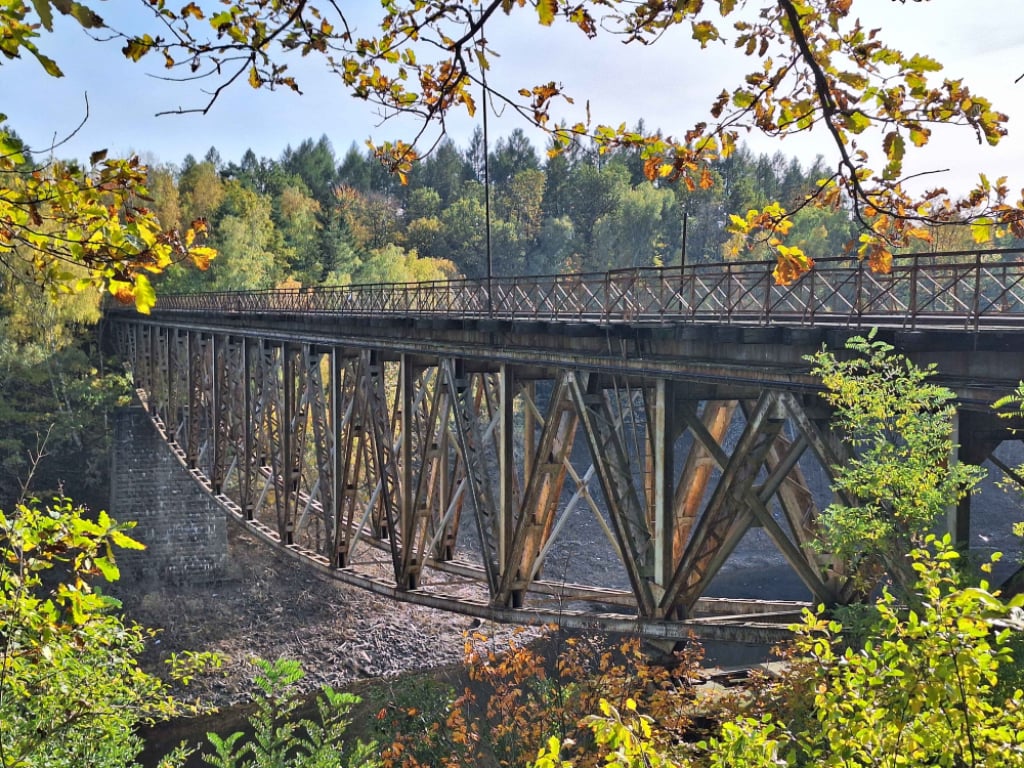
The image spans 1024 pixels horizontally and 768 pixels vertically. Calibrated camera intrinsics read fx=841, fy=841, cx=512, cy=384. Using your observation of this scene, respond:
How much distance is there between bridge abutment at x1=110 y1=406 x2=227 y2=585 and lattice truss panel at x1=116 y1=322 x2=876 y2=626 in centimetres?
1045

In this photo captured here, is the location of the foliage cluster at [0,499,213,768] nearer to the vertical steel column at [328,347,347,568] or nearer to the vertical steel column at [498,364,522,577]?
the vertical steel column at [498,364,522,577]

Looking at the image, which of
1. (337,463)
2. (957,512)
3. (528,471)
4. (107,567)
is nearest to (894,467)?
(957,512)

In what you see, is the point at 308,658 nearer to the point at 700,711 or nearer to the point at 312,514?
the point at 312,514

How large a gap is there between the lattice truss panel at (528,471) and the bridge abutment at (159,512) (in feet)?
34.3

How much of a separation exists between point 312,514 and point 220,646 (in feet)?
42.2

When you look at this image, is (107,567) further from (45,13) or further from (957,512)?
(957,512)

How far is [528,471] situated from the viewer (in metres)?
13.0

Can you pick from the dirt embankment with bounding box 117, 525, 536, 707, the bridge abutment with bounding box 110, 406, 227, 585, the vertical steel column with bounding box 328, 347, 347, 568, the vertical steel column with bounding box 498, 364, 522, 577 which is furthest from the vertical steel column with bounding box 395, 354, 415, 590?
the bridge abutment with bounding box 110, 406, 227, 585

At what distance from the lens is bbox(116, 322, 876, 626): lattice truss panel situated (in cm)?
933

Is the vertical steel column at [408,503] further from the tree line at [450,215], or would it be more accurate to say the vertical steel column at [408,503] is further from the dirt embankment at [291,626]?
the tree line at [450,215]

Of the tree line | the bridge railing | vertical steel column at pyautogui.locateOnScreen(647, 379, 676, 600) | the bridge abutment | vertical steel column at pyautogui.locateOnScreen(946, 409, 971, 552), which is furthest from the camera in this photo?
the tree line

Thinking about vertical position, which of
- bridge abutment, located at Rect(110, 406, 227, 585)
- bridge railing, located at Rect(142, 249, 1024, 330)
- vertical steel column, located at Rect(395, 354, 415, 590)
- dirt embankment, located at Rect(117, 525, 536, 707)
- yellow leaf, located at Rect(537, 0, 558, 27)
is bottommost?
dirt embankment, located at Rect(117, 525, 536, 707)

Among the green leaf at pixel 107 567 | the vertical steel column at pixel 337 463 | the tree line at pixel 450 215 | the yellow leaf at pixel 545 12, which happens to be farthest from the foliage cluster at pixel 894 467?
the tree line at pixel 450 215

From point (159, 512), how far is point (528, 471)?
94.2 feet
